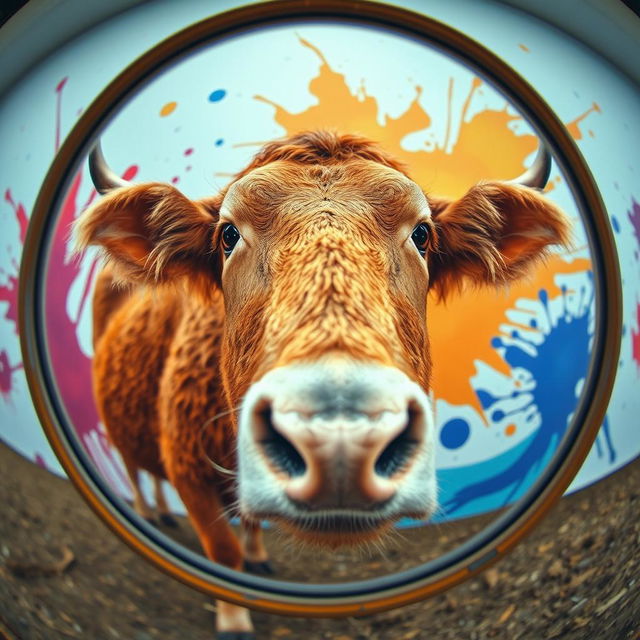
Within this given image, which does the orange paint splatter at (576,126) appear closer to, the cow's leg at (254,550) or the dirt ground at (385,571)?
the dirt ground at (385,571)

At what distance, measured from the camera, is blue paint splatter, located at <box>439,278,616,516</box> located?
1.41m

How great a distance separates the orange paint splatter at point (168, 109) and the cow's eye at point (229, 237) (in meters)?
0.27

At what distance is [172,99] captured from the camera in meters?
1.37

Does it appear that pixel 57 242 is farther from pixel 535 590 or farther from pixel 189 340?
pixel 535 590

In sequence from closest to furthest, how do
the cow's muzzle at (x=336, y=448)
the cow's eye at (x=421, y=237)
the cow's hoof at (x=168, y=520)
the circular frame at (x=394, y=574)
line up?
the cow's muzzle at (x=336, y=448) < the circular frame at (x=394, y=574) < the cow's eye at (x=421, y=237) < the cow's hoof at (x=168, y=520)

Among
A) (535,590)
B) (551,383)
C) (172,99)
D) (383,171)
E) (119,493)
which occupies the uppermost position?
(172,99)

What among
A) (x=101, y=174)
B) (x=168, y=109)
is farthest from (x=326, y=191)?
(x=101, y=174)

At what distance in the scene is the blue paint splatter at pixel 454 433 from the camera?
1400 mm

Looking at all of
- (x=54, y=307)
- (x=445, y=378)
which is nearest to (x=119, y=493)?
(x=54, y=307)

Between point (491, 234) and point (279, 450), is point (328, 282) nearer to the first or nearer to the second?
point (279, 450)

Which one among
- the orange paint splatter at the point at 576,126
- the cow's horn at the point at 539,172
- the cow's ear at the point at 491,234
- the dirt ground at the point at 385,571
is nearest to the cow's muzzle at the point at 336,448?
the dirt ground at the point at 385,571

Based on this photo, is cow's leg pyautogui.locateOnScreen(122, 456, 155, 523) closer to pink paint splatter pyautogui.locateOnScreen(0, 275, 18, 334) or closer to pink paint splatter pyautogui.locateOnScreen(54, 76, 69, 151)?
pink paint splatter pyautogui.locateOnScreen(0, 275, 18, 334)

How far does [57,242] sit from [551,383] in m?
1.17

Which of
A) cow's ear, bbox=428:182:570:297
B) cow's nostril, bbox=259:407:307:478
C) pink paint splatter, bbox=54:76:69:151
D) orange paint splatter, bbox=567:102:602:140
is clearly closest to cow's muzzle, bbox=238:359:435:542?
cow's nostril, bbox=259:407:307:478
